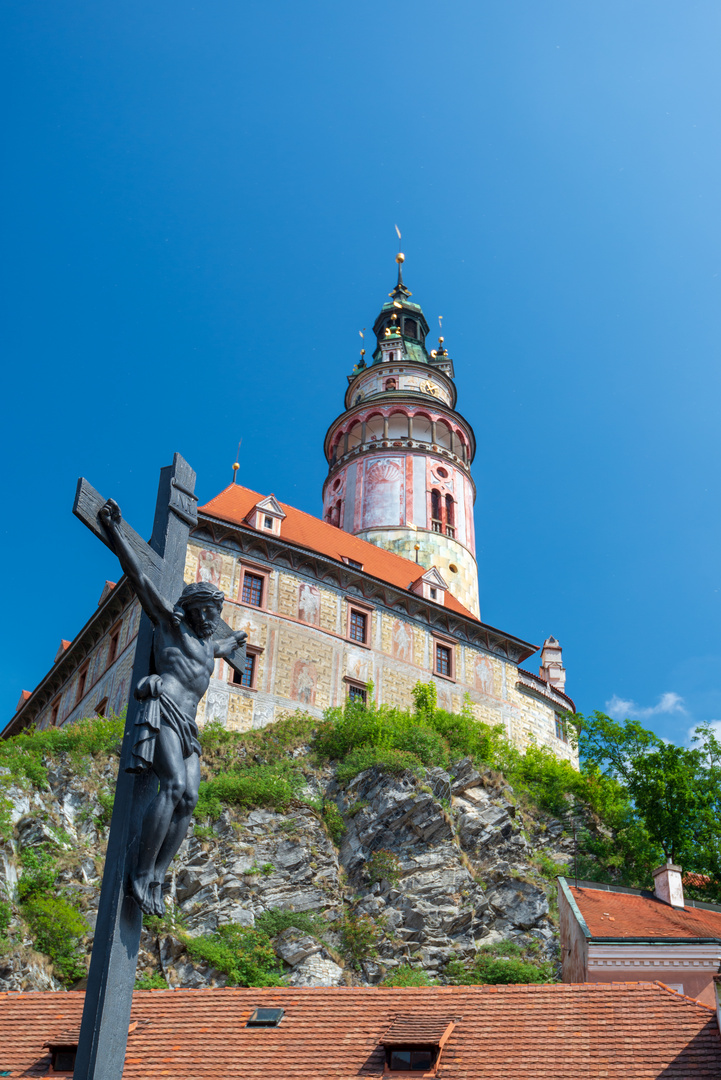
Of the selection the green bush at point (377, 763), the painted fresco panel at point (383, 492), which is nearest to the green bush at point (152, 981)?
the green bush at point (377, 763)

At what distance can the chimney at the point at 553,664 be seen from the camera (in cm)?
4925

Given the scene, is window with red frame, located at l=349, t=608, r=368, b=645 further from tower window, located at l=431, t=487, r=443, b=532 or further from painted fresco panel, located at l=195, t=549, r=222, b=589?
tower window, located at l=431, t=487, r=443, b=532

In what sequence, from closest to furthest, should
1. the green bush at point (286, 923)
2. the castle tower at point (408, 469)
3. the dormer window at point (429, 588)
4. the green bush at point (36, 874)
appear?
the green bush at point (36, 874) < the green bush at point (286, 923) < the dormer window at point (429, 588) < the castle tower at point (408, 469)

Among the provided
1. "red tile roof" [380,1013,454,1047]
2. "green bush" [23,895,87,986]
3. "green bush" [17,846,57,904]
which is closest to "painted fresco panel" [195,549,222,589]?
"green bush" [17,846,57,904]

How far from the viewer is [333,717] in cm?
3231

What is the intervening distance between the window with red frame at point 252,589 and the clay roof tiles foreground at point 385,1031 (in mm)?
17066

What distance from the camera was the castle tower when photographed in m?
46.1

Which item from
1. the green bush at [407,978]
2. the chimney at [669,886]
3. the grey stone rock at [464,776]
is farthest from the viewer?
the grey stone rock at [464,776]

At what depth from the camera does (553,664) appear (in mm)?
49562

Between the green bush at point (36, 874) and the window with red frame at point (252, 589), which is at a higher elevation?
the window with red frame at point (252, 589)

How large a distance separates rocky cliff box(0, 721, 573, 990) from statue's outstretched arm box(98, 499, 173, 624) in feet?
58.1

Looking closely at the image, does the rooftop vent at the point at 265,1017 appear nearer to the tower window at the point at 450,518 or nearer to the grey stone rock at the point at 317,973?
the grey stone rock at the point at 317,973

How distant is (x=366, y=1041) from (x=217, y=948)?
8.54m

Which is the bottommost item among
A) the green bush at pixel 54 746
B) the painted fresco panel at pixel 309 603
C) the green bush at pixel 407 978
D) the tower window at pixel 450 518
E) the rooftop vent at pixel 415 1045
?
the rooftop vent at pixel 415 1045
